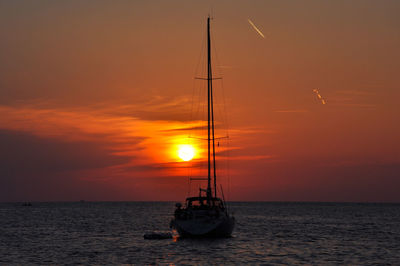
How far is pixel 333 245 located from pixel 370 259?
527 inches

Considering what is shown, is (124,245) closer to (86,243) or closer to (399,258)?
(86,243)

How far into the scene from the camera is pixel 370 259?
53938 mm

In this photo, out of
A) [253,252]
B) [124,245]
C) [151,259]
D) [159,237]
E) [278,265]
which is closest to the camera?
[278,265]

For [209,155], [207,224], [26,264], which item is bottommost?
[26,264]

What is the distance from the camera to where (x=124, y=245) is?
65125 mm

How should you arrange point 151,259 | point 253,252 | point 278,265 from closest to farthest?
1. point 278,265
2. point 151,259
3. point 253,252

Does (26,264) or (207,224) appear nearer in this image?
(26,264)

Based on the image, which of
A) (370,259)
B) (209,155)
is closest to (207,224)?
(209,155)

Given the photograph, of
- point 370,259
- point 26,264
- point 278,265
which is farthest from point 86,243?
point 370,259

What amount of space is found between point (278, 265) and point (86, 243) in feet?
96.5

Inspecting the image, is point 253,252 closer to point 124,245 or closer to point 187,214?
point 187,214

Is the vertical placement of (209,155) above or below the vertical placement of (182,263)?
above

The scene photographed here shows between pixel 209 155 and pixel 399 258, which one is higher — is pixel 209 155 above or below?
above

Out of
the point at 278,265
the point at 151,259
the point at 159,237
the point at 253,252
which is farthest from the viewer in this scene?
the point at 159,237
